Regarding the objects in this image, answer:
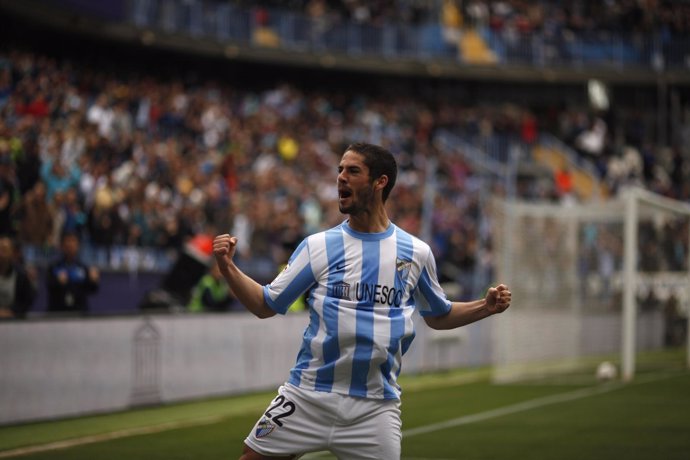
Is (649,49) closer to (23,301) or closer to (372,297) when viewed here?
(23,301)

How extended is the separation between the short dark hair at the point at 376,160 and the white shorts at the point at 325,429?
1.12 meters

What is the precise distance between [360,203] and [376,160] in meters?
0.23

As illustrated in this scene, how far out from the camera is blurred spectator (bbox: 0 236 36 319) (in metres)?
13.6

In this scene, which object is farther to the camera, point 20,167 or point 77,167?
point 77,167

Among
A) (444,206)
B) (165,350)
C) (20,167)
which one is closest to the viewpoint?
(165,350)

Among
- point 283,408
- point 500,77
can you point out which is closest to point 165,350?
point 283,408

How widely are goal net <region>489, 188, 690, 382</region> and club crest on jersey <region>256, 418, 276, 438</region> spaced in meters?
14.4

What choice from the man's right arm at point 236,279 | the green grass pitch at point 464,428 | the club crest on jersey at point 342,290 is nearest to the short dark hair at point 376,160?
the club crest on jersey at point 342,290

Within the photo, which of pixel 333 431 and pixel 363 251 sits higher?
pixel 363 251

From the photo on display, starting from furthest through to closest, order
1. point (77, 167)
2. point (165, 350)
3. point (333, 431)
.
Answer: point (77, 167) → point (165, 350) → point (333, 431)

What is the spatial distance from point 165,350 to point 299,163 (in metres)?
13.6

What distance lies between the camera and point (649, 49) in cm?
4097

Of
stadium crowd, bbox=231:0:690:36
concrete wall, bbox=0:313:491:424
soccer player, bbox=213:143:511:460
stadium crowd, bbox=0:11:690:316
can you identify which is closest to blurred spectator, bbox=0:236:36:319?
concrete wall, bbox=0:313:491:424

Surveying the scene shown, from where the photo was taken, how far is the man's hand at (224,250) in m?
5.62
